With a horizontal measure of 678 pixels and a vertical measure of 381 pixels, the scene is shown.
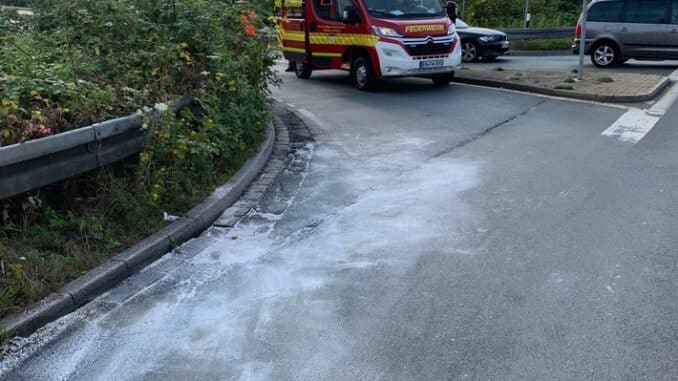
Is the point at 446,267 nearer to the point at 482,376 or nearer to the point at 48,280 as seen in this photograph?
the point at 482,376

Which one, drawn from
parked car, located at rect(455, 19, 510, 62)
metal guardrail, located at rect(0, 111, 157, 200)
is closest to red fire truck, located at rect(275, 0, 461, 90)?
parked car, located at rect(455, 19, 510, 62)

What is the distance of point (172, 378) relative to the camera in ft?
12.3

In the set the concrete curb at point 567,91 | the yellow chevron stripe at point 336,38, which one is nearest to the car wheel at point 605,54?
the concrete curb at point 567,91

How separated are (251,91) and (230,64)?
56 centimetres

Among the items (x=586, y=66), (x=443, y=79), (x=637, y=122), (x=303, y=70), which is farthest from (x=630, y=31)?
(x=637, y=122)

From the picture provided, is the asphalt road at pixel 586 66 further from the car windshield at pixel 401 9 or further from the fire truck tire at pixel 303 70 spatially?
the fire truck tire at pixel 303 70

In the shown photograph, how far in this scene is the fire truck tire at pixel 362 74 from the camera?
48.1ft

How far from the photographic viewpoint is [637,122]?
10.8 metres

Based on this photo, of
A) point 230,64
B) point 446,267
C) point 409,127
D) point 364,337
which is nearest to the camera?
point 364,337

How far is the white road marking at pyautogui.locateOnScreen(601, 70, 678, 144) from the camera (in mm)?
9875

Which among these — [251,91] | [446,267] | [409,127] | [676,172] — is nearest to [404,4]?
[409,127]

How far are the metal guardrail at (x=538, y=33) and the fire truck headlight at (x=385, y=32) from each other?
1407cm

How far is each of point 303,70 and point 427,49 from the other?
4303mm

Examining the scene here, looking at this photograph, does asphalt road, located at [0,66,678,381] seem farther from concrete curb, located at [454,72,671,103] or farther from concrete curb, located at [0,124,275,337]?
concrete curb, located at [454,72,671,103]
